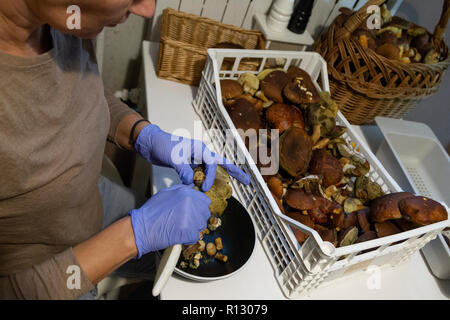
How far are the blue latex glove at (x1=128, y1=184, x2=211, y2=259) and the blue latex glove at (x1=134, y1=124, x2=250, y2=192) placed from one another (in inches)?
4.0

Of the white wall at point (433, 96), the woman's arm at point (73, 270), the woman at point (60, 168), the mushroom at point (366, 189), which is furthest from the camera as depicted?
the white wall at point (433, 96)

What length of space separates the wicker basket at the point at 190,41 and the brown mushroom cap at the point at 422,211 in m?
0.79

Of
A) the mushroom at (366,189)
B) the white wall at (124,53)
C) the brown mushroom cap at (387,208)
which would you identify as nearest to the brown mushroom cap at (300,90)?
the mushroom at (366,189)

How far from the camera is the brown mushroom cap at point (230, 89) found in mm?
1200

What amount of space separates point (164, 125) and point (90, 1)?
0.73 m

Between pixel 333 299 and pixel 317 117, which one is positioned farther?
pixel 317 117

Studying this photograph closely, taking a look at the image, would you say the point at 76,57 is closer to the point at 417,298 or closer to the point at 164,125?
the point at 164,125

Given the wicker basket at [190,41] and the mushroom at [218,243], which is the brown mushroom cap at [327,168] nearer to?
the mushroom at [218,243]

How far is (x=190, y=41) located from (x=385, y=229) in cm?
111

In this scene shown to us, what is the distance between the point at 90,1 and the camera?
0.54 m

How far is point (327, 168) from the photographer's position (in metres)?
1.06

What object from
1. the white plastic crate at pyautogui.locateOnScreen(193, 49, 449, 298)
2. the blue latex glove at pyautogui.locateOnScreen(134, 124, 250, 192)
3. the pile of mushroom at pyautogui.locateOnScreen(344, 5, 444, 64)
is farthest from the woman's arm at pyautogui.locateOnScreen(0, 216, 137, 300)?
the pile of mushroom at pyautogui.locateOnScreen(344, 5, 444, 64)

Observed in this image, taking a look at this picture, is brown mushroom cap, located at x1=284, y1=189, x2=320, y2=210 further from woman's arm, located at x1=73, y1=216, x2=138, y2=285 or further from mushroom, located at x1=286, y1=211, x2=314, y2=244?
woman's arm, located at x1=73, y1=216, x2=138, y2=285

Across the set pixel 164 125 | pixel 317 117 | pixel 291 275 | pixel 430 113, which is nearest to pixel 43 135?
pixel 164 125
